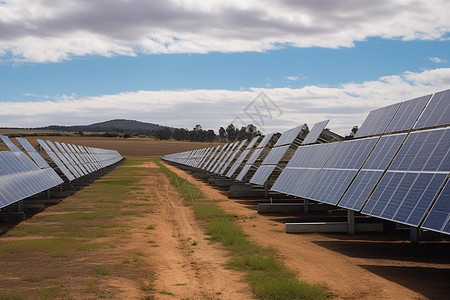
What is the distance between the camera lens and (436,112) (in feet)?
52.7

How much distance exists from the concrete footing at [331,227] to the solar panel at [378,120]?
336 centimetres

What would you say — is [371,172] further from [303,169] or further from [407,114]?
[303,169]

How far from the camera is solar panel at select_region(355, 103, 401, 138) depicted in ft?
65.1

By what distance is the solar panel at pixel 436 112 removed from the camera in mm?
15334

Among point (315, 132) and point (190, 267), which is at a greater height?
point (315, 132)

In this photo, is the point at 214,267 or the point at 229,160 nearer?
the point at 214,267

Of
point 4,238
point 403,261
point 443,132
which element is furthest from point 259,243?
point 4,238

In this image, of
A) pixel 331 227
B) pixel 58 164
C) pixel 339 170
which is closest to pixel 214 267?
pixel 331 227

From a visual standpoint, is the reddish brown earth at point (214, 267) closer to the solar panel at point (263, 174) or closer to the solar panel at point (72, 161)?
the solar panel at point (263, 174)

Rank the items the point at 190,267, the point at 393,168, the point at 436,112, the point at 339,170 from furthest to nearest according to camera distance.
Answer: the point at 339,170, the point at 436,112, the point at 393,168, the point at 190,267

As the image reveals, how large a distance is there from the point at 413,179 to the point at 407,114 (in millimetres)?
5081

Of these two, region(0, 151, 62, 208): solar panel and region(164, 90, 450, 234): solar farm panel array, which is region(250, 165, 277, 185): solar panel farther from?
region(0, 151, 62, 208): solar panel

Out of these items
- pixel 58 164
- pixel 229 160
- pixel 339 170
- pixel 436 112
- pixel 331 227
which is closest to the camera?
pixel 436 112

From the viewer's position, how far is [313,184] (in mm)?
22016
